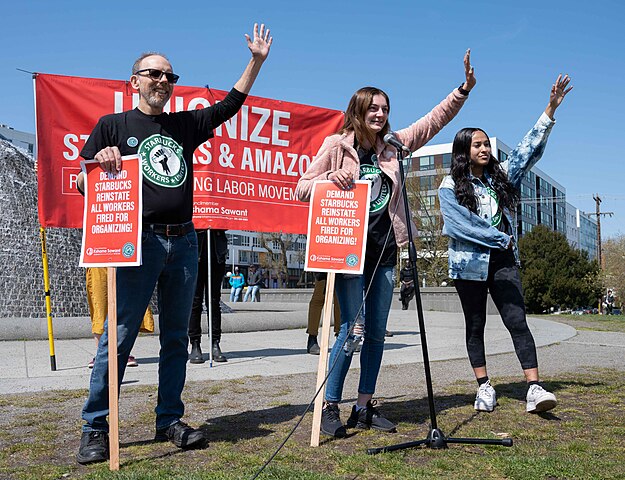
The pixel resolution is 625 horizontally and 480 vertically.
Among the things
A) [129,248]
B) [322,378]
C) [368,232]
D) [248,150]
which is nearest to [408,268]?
[368,232]

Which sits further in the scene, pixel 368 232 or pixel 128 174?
pixel 368 232

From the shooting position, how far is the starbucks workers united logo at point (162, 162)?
3578mm

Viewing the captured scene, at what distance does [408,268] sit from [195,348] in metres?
3.90

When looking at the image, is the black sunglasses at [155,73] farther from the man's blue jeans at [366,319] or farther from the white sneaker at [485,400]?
the white sneaker at [485,400]

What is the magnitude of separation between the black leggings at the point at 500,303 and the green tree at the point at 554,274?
122 feet

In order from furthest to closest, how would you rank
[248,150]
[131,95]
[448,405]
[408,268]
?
[248,150] → [131,95] → [448,405] → [408,268]

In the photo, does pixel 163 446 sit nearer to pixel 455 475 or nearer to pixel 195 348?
pixel 455 475

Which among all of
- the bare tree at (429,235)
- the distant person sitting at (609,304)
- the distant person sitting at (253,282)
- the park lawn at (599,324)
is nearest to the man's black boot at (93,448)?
the park lawn at (599,324)

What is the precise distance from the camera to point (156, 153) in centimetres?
361

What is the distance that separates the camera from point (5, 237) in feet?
36.4

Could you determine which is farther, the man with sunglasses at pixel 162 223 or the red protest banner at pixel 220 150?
the red protest banner at pixel 220 150

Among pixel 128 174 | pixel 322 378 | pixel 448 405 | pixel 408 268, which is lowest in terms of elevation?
pixel 448 405

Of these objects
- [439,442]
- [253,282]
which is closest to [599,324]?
[439,442]

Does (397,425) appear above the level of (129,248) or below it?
below
